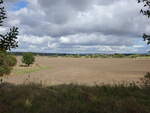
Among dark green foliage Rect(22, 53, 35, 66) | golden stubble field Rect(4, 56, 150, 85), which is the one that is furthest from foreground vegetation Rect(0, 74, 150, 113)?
dark green foliage Rect(22, 53, 35, 66)

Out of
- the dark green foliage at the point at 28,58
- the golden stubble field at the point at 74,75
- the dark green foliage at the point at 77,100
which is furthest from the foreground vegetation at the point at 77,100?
the dark green foliage at the point at 28,58

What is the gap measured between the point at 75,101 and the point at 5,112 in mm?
2453

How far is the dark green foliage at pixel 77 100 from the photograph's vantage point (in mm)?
8375

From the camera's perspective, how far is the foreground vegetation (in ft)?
27.5

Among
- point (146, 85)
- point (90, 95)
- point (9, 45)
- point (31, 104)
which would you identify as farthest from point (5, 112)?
point (146, 85)

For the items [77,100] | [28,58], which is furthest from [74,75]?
[77,100]

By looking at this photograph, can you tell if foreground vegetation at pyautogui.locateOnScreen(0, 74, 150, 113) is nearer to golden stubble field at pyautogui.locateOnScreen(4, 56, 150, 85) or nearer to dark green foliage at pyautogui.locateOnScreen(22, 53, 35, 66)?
golden stubble field at pyautogui.locateOnScreen(4, 56, 150, 85)

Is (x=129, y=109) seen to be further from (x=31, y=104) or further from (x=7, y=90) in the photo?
(x=7, y=90)

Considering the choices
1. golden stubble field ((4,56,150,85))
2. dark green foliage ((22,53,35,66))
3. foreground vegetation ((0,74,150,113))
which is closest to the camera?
foreground vegetation ((0,74,150,113))

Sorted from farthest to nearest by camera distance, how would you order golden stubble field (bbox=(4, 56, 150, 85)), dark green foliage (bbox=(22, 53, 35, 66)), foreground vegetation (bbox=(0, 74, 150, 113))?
dark green foliage (bbox=(22, 53, 35, 66)), golden stubble field (bbox=(4, 56, 150, 85)), foreground vegetation (bbox=(0, 74, 150, 113))

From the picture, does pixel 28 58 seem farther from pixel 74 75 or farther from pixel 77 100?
pixel 77 100

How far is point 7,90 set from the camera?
10.8m

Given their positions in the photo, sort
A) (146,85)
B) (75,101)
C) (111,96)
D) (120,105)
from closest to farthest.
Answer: (120,105) → (75,101) → (111,96) → (146,85)

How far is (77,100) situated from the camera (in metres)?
9.38
